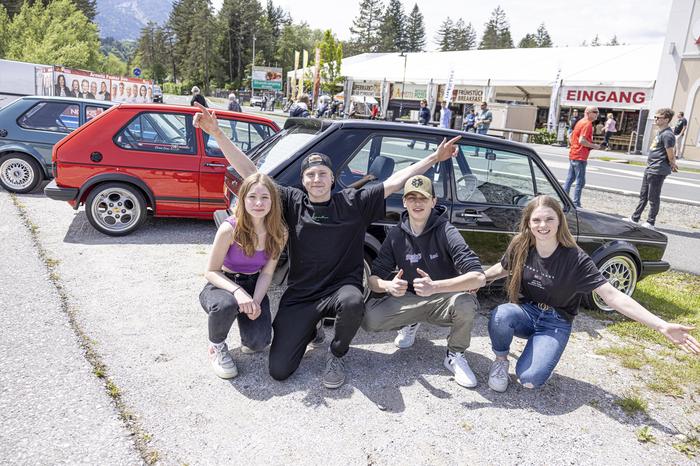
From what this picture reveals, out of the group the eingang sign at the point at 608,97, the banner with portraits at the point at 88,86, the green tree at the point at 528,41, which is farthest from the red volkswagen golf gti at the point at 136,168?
the green tree at the point at 528,41

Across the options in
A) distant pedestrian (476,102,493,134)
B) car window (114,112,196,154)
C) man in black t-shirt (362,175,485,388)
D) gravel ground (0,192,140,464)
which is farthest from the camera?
distant pedestrian (476,102,493,134)

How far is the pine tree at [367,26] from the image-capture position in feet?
326

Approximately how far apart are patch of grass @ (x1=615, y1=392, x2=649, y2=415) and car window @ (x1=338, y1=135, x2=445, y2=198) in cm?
204

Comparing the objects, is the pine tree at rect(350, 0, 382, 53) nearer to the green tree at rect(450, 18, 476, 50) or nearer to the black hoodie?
the green tree at rect(450, 18, 476, 50)

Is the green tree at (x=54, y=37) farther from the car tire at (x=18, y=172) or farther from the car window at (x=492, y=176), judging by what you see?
the car window at (x=492, y=176)

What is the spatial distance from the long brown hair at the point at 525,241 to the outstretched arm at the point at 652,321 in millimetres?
423

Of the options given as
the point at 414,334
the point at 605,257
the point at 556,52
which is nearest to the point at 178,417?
A: the point at 414,334

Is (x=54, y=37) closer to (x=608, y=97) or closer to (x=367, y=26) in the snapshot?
(x=608, y=97)

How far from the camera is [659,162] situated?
877 cm

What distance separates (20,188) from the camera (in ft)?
26.7

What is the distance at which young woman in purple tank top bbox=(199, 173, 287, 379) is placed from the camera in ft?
11.0

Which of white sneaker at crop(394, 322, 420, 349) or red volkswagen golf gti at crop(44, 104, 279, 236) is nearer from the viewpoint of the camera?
white sneaker at crop(394, 322, 420, 349)

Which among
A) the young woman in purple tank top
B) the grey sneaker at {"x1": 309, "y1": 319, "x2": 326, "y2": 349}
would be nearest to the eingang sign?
the grey sneaker at {"x1": 309, "y1": 319, "x2": 326, "y2": 349}

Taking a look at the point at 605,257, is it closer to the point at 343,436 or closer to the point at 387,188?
the point at 387,188
